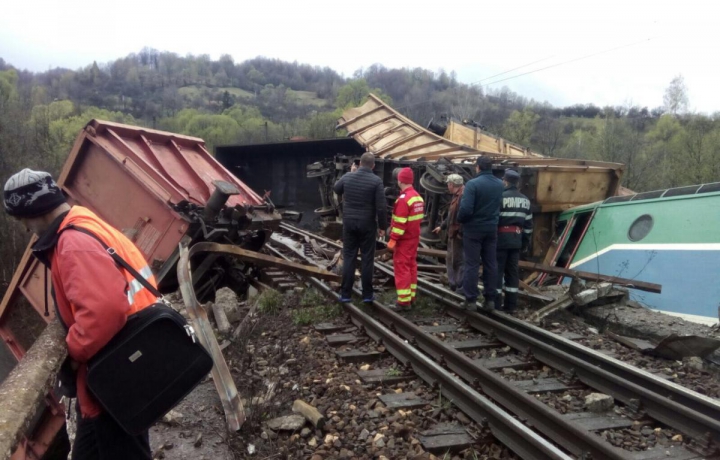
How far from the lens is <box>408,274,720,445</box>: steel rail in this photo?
3586 millimetres

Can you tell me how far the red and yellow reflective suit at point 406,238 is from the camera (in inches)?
249

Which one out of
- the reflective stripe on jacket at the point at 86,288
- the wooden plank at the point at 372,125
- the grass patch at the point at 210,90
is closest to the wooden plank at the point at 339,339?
the reflective stripe on jacket at the point at 86,288

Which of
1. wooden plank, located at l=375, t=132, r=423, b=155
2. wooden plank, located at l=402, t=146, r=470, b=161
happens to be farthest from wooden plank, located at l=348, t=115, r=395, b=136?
wooden plank, located at l=402, t=146, r=470, b=161

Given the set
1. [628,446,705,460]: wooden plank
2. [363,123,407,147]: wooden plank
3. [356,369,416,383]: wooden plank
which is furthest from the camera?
[363,123,407,147]: wooden plank

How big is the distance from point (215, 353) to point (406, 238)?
3.01 meters

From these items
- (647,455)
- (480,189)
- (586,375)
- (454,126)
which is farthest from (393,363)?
(454,126)

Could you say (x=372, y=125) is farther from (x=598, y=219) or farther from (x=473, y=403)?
(x=473, y=403)

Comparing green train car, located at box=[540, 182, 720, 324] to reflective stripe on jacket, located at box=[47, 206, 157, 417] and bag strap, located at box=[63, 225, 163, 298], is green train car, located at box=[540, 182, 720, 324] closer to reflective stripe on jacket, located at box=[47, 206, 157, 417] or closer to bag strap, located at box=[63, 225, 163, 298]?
bag strap, located at box=[63, 225, 163, 298]

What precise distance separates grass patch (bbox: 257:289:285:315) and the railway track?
90cm

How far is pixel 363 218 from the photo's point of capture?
20.6 feet

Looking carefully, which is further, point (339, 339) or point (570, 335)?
point (570, 335)

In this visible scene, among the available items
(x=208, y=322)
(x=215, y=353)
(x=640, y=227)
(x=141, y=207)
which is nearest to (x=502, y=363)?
(x=215, y=353)

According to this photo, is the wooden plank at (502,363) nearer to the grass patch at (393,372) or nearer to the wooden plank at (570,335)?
Result: the grass patch at (393,372)

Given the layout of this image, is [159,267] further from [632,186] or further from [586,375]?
[632,186]
